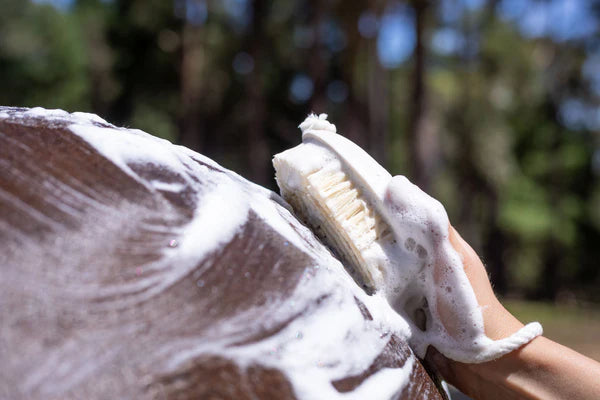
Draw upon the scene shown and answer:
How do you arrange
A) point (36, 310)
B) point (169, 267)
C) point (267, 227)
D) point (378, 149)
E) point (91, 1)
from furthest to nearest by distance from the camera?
point (91, 1) < point (378, 149) < point (267, 227) < point (169, 267) < point (36, 310)

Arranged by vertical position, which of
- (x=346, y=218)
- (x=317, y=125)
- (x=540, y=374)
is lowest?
(x=540, y=374)

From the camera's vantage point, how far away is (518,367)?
126cm

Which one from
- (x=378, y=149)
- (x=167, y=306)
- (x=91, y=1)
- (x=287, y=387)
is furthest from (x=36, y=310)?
(x=91, y=1)

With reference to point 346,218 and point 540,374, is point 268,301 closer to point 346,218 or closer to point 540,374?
point 346,218

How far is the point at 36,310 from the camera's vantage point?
0.95m

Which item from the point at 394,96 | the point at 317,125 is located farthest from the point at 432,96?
the point at 317,125

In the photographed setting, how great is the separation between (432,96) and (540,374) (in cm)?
1887

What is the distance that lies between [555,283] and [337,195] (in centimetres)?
2285

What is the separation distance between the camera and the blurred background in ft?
58.2

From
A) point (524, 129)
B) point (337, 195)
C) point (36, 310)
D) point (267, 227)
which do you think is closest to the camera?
point (36, 310)

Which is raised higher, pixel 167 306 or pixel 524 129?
pixel 524 129

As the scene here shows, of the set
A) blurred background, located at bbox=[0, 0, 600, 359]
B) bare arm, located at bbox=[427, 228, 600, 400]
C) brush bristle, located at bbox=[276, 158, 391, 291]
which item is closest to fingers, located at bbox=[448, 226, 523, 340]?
bare arm, located at bbox=[427, 228, 600, 400]

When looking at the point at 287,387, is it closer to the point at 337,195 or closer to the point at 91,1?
the point at 337,195

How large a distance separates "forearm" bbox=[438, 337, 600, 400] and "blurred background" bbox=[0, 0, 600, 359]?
39.7ft
